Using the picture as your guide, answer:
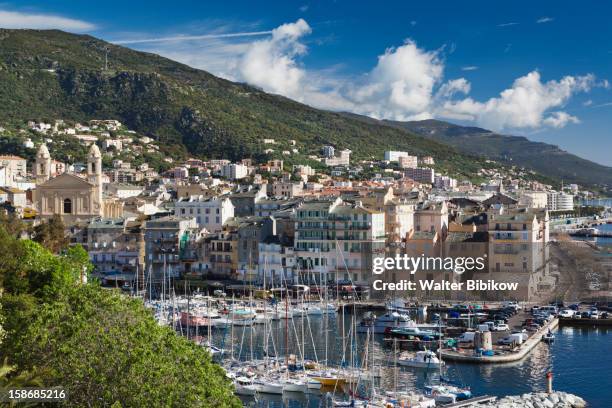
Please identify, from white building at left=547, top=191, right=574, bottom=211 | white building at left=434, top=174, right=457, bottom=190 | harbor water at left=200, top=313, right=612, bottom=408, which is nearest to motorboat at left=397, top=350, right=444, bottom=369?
harbor water at left=200, top=313, right=612, bottom=408

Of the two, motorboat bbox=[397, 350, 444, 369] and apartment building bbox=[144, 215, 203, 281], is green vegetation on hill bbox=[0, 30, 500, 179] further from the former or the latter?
motorboat bbox=[397, 350, 444, 369]

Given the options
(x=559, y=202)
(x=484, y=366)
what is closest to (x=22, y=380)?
(x=484, y=366)

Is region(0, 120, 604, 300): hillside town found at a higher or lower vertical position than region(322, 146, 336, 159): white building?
lower

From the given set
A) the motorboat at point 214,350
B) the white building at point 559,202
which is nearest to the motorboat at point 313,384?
the motorboat at point 214,350

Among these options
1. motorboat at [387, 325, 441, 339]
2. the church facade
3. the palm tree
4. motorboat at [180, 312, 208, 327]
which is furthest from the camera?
the church facade

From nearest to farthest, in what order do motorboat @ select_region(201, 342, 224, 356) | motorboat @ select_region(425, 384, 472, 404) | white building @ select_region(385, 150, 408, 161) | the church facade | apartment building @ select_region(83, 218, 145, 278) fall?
motorboat @ select_region(425, 384, 472, 404)
motorboat @ select_region(201, 342, 224, 356)
apartment building @ select_region(83, 218, 145, 278)
the church facade
white building @ select_region(385, 150, 408, 161)

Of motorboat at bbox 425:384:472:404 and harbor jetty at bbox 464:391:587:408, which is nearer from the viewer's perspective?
harbor jetty at bbox 464:391:587:408
